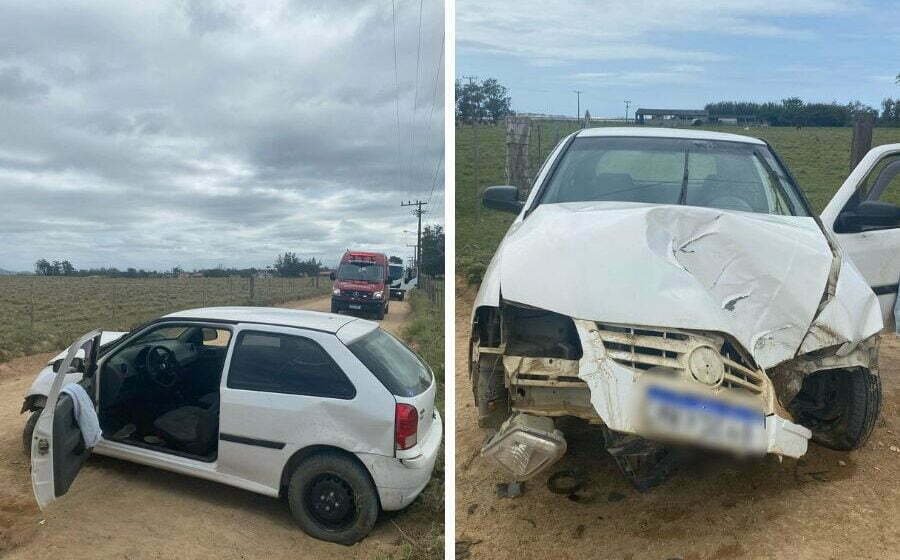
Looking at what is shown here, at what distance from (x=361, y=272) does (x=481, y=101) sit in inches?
46.0

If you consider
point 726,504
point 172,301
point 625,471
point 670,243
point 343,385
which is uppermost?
point 670,243

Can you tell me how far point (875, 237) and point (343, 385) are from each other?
107 inches

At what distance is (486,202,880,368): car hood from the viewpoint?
2.03m

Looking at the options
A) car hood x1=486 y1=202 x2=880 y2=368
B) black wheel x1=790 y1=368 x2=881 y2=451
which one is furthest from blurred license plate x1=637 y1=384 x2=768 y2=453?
black wheel x1=790 y1=368 x2=881 y2=451

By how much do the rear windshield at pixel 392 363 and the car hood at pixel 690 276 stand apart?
0.43 m

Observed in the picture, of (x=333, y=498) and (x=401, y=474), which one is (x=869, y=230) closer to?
(x=401, y=474)

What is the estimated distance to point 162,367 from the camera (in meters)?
2.81

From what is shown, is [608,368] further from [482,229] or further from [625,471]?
[482,229]

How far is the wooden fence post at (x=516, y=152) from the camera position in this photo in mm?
4176

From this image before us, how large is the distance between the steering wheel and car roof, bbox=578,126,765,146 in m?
1.93

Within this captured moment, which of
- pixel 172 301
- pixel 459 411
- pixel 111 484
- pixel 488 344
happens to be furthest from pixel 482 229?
pixel 111 484

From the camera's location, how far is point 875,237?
3.52 meters

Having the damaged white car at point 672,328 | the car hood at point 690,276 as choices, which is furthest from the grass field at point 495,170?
the car hood at point 690,276

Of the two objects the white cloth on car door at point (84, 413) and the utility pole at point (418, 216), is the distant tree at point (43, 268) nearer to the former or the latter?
the white cloth on car door at point (84, 413)
